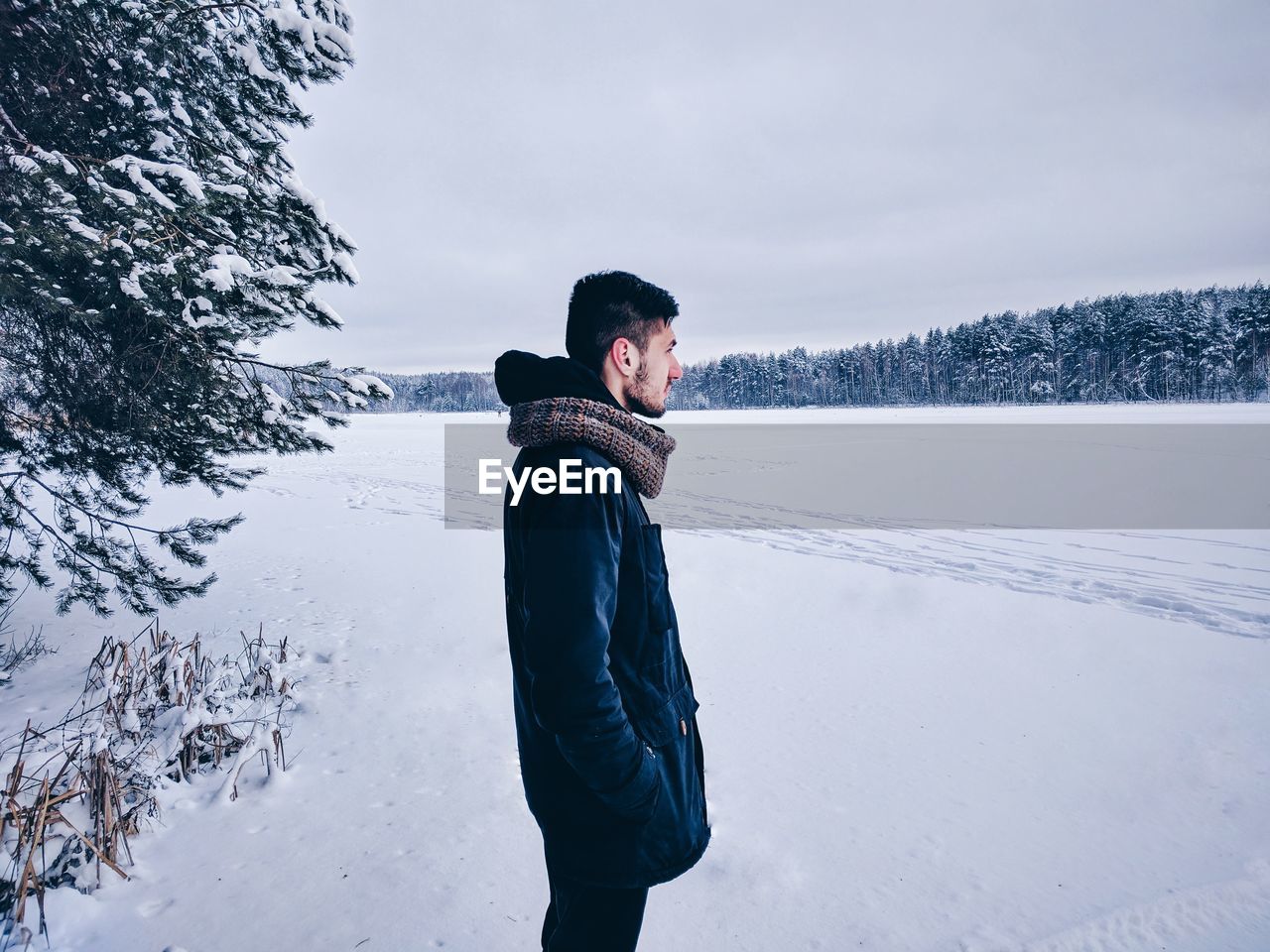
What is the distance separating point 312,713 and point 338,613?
6.83 feet

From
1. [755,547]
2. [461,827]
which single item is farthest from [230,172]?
[755,547]

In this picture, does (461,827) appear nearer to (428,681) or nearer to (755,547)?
(428,681)

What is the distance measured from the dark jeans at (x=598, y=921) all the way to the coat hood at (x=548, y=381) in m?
1.26

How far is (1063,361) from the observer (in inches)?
2650

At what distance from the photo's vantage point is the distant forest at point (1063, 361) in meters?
56.0

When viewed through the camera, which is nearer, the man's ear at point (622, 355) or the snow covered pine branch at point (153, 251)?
the man's ear at point (622, 355)

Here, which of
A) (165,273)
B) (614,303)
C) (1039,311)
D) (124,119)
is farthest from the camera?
(1039,311)

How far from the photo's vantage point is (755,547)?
882cm

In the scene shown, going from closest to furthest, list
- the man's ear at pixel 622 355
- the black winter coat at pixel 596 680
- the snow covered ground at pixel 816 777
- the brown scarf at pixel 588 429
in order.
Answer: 1. the black winter coat at pixel 596 680
2. the brown scarf at pixel 588 429
3. the man's ear at pixel 622 355
4. the snow covered ground at pixel 816 777

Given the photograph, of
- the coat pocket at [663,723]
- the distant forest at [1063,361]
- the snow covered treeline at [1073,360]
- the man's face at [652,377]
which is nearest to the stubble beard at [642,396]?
the man's face at [652,377]

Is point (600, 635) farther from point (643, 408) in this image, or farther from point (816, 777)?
point (816, 777)

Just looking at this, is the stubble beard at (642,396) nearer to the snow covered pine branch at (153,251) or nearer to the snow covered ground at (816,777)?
the snow covered ground at (816,777)

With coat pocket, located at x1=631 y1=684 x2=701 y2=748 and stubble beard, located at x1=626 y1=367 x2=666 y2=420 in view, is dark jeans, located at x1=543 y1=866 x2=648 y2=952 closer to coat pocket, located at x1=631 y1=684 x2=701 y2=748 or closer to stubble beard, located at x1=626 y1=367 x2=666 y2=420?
coat pocket, located at x1=631 y1=684 x2=701 y2=748

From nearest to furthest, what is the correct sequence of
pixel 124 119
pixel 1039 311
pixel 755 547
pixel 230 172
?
pixel 124 119, pixel 230 172, pixel 755 547, pixel 1039 311
